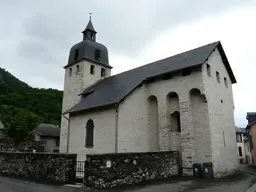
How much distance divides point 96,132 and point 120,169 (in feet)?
20.5

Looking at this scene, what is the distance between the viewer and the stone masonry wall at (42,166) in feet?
36.0

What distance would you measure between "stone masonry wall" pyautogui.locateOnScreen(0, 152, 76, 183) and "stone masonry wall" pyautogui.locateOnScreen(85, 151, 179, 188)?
129 cm

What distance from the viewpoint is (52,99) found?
52531mm

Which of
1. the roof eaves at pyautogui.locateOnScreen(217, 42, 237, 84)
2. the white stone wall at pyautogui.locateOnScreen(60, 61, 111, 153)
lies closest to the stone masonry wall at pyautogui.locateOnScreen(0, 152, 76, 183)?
the white stone wall at pyautogui.locateOnScreen(60, 61, 111, 153)

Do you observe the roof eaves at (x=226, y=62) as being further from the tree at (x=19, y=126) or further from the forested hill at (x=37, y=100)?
the forested hill at (x=37, y=100)

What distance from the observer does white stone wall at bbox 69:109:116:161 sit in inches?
599

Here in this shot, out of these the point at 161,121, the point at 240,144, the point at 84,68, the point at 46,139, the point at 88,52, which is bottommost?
the point at 240,144

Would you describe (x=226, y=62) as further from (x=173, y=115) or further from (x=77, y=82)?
(x=77, y=82)

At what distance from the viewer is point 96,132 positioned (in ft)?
53.2

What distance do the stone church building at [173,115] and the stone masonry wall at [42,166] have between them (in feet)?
Result: 13.7

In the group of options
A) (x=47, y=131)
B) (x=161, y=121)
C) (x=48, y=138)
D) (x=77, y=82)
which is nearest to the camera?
(x=161, y=121)

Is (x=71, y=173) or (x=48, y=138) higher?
(x=48, y=138)

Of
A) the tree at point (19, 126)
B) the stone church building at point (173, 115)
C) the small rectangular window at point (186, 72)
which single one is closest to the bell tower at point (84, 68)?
the tree at point (19, 126)

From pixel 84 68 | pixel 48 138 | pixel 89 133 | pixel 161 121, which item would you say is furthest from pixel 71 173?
pixel 48 138
